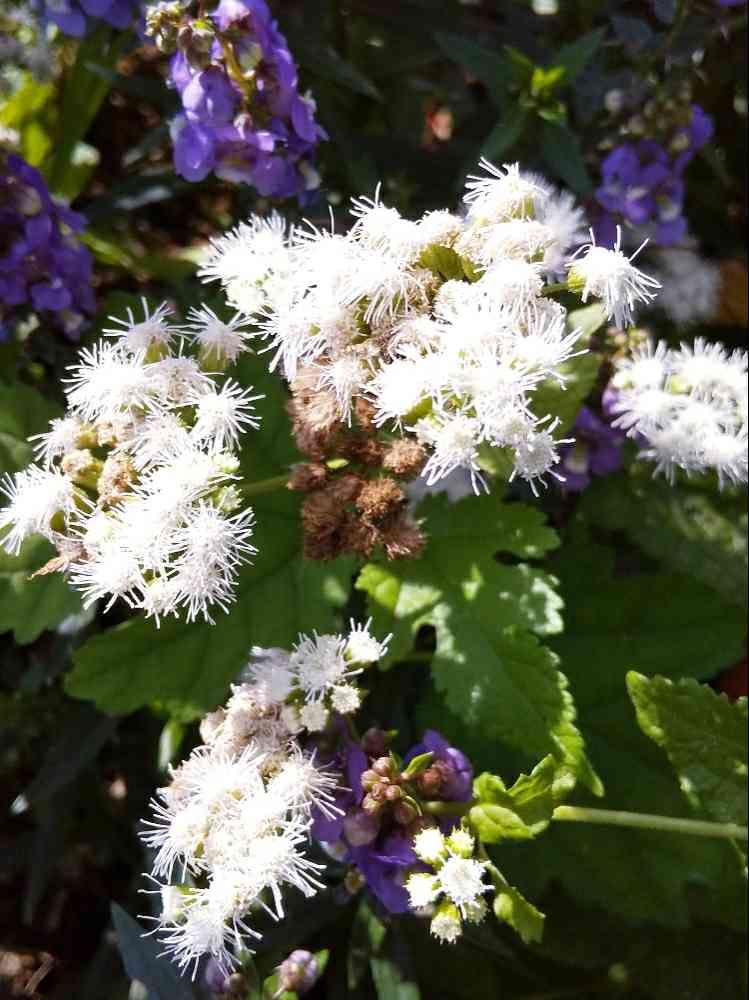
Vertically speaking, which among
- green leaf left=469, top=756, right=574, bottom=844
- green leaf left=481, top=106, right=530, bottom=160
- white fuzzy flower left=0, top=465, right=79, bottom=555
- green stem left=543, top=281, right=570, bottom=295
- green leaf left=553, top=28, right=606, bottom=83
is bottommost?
green leaf left=469, top=756, right=574, bottom=844

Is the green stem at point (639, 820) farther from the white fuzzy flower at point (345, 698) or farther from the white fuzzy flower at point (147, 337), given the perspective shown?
the white fuzzy flower at point (147, 337)

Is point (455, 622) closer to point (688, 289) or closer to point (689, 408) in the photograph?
point (689, 408)

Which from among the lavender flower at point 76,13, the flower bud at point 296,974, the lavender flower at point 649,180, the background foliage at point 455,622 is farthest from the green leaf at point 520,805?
the lavender flower at point 76,13

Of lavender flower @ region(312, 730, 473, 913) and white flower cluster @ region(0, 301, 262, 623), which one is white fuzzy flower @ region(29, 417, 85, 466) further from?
lavender flower @ region(312, 730, 473, 913)

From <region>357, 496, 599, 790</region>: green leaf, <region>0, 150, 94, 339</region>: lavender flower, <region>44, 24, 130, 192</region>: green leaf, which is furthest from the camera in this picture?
<region>44, 24, 130, 192</region>: green leaf

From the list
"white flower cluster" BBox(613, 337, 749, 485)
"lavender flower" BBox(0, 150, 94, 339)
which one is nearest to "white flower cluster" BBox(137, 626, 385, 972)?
"white flower cluster" BBox(613, 337, 749, 485)

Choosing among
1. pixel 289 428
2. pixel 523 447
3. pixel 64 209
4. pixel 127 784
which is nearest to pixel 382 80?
pixel 64 209
